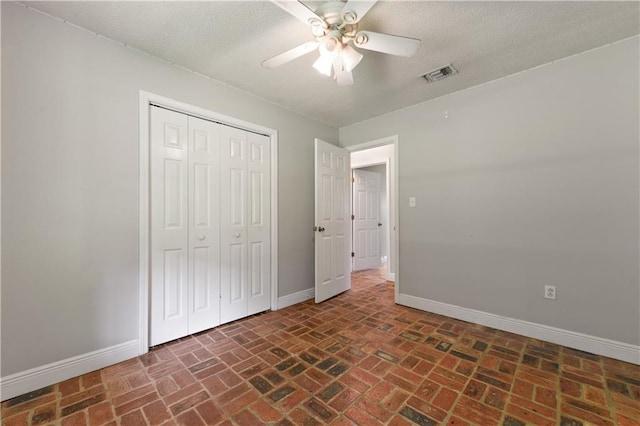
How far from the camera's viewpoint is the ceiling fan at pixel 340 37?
1360mm

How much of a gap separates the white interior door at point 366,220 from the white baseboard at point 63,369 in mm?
3709

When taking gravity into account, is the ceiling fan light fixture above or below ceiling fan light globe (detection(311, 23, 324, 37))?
below

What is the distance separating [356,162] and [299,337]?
3.38m

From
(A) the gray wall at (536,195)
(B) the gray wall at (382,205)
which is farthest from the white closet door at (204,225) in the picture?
(B) the gray wall at (382,205)

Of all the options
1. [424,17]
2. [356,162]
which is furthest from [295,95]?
[356,162]

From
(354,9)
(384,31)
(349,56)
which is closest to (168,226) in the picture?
(349,56)

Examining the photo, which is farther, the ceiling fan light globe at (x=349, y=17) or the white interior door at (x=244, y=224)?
the white interior door at (x=244, y=224)

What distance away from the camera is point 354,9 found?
1.36 metres

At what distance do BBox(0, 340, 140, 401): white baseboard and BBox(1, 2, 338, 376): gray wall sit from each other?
0.04 metres

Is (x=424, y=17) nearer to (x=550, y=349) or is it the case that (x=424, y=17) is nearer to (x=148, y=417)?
(x=550, y=349)

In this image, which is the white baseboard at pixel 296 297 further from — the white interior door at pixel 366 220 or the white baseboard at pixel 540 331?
the white interior door at pixel 366 220

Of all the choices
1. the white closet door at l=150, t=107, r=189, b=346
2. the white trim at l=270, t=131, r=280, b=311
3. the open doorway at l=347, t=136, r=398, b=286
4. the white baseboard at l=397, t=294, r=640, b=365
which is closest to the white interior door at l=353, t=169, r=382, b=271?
the open doorway at l=347, t=136, r=398, b=286

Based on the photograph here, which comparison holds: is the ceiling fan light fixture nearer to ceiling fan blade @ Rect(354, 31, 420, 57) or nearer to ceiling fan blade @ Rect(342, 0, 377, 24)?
ceiling fan blade @ Rect(354, 31, 420, 57)

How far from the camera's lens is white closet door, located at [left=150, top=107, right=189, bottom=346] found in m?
2.12
